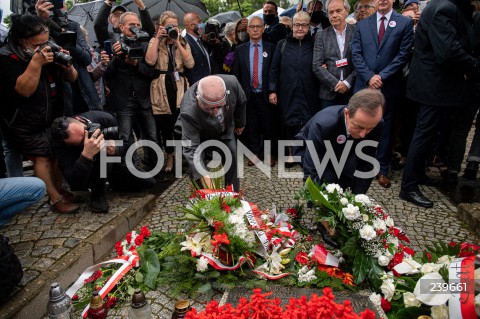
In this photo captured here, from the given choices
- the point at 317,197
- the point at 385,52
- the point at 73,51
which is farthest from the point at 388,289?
the point at 73,51

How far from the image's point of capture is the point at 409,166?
4.56m

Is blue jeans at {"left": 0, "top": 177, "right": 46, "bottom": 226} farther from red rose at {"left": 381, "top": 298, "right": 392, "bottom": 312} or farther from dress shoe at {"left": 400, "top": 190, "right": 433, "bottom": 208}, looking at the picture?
dress shoe at {"left": 400, "top": 190, "right": 433, "bottom": 208}

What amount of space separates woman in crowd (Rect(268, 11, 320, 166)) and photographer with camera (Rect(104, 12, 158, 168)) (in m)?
1.92

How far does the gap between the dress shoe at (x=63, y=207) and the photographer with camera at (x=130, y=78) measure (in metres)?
1.22

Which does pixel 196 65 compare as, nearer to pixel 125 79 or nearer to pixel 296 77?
pixel 125 79

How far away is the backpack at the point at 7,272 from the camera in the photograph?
104 inches

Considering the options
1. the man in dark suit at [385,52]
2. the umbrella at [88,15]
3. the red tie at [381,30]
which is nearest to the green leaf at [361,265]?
the man in dark suit at [385,52]

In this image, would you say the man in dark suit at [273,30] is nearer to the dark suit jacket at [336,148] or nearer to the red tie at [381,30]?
the red tie at [381,30]

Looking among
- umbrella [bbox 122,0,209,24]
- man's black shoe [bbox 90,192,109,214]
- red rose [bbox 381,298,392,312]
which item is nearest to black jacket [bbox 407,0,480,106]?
red rose [bbox 381,298,392,312]

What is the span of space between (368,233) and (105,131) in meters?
2.95

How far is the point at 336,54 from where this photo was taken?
5.27 m

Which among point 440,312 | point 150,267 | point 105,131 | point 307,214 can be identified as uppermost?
point 105,131

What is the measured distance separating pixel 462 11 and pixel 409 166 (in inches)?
72.5

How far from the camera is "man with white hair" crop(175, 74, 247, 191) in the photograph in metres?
3.58
